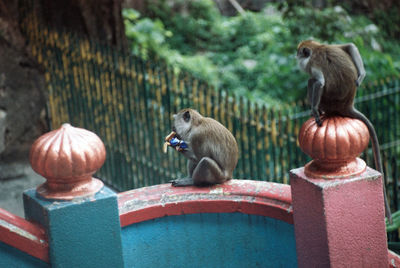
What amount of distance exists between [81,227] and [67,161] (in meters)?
0.31

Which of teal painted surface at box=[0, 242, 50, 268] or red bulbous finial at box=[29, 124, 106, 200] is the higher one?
red bulbous finial at box=[29, 124, 106, 200]

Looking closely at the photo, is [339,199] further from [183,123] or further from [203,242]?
[183,123]

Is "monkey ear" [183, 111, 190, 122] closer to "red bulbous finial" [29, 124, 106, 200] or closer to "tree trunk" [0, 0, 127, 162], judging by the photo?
"red bulbous finial" [29, 124, 106, 200]

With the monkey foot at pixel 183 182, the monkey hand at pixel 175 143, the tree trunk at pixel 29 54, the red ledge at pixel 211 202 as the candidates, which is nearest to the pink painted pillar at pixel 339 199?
the red ledge at pixel 211 202

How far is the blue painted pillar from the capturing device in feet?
8.40

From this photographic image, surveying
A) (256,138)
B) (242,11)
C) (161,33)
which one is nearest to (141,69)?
(256,138)

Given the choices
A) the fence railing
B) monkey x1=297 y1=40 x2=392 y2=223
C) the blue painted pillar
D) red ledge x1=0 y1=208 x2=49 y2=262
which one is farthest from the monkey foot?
the fence railing

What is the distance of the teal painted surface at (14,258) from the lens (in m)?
2.50

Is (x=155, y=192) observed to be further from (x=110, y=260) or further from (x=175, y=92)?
(x=175, y=92)

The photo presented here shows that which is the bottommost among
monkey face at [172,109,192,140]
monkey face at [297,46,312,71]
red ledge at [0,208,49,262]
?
red ledge at [0,208,49,262]

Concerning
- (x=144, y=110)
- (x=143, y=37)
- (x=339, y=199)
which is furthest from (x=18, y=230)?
(x=143, y=37)

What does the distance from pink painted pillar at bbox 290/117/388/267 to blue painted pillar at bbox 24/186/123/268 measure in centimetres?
92

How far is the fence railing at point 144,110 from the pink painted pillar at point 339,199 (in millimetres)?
2831

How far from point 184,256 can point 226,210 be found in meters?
0.37
